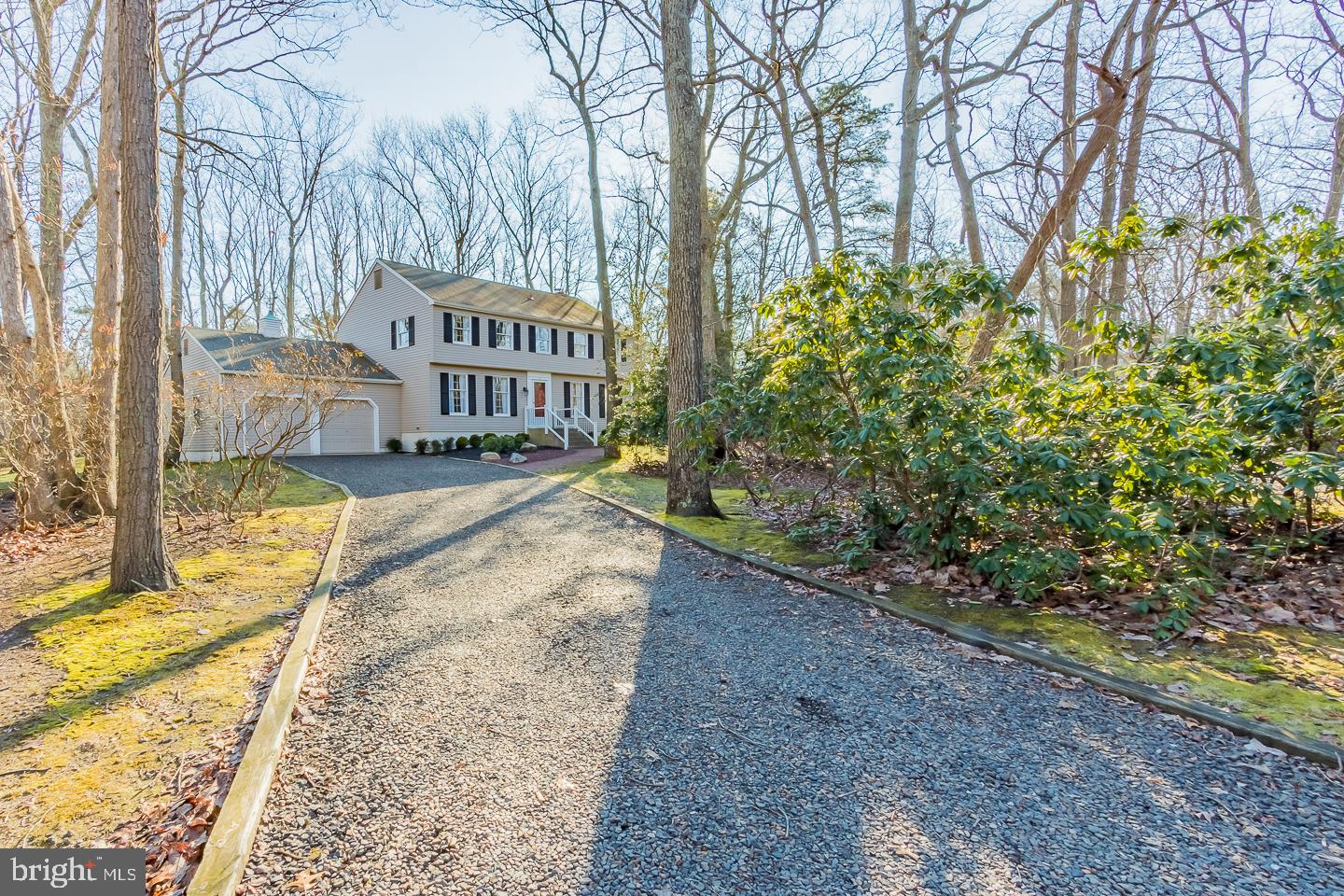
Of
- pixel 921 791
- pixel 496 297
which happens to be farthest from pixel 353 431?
pixel 921 791

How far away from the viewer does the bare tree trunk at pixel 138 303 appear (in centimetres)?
427

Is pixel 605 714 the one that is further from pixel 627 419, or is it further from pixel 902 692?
pixel 627 419

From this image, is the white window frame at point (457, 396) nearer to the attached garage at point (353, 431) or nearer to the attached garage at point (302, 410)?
the attached garage at point (302, 410)


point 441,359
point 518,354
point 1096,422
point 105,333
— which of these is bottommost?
point 1096,422

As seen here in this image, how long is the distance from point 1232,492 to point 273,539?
8683 mm

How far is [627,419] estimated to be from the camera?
14.5 m

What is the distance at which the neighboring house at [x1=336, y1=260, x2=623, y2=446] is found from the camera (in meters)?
19.8

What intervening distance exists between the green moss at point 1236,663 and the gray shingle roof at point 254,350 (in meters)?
16.3

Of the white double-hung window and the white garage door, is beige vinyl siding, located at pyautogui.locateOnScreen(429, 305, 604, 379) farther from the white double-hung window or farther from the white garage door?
the white garage door

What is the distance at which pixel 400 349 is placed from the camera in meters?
20.5

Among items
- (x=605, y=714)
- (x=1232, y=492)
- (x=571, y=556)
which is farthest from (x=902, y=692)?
(x=571, y=556)

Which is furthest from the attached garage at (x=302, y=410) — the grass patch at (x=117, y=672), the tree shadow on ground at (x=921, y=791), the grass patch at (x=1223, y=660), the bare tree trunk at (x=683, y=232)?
the grass patch at (x=1223, y=660)

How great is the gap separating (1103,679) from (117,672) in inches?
217

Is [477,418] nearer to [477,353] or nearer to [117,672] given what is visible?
[477,353]
